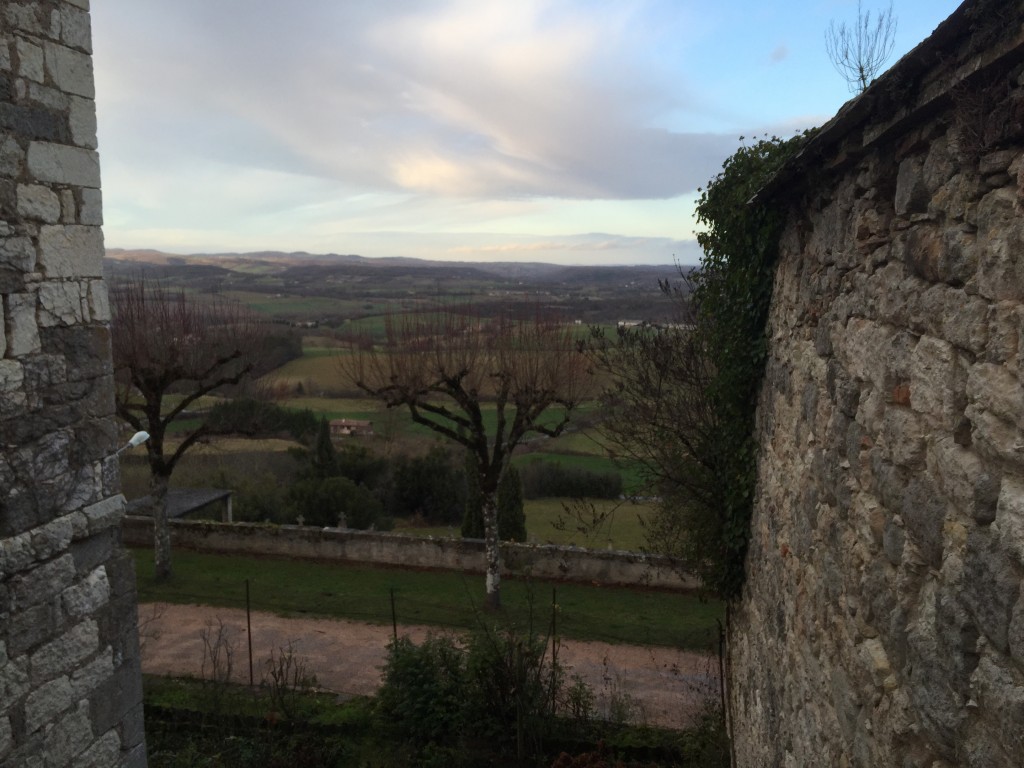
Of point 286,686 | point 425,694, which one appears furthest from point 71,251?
point 286,686

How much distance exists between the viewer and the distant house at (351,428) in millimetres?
26219

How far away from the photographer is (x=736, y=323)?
5.13 meters

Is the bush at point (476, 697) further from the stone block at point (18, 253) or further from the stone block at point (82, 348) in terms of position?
the stone block at point (18, 253)

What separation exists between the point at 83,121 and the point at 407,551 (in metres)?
11.6

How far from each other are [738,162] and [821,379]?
243cm

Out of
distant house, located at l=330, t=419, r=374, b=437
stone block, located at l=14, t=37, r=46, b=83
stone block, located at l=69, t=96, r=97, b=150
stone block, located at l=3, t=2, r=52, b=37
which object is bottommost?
distant house, located at l=330, t=419, r=374, b=437

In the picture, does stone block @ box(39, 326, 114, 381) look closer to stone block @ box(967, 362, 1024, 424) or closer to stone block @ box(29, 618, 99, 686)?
stone block @ box(29, 618, 99, 686)

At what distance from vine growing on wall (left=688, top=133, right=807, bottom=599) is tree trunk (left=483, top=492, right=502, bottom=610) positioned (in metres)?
6.53

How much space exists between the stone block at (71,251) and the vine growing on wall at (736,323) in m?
3.58

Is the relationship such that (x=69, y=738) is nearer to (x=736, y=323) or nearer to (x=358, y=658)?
(x=736, y=323)

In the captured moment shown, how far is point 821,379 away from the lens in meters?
3.34

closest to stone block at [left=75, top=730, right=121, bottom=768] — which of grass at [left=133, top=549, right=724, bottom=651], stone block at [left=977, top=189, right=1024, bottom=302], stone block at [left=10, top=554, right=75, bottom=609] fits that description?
stone block at [left=10, top=554, right=75, bottom=609]

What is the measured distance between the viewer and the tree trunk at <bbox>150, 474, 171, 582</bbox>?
44.9 ft

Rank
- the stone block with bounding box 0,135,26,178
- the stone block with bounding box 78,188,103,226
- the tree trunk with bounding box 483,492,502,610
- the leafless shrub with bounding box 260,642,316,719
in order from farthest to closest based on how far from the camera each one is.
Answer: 1. the tree trunk with bounding box 483,492,502,610
2. the leafless shrub with bounding box 260,642,316,719
3. the stone block with bounding box 78,188,103,226
4. the stone block with bounding box 0,135,26,178
